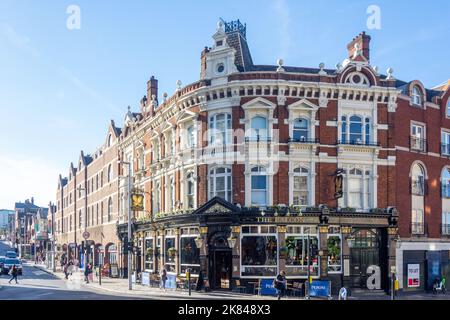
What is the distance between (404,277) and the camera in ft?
109

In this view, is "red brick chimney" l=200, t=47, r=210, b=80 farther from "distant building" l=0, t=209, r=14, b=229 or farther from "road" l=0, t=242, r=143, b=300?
"distant building" l=0, t=209, r=14, b=229

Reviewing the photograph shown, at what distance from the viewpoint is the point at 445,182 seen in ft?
123

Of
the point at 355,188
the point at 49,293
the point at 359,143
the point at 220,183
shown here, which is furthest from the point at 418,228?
the point at 49,293

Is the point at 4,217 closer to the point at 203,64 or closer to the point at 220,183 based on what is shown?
the point at 203,64

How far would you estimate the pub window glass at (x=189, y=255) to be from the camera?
3271cm

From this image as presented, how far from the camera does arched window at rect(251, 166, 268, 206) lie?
3100 cm

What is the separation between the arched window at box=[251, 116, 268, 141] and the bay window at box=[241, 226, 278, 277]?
18.9 feet

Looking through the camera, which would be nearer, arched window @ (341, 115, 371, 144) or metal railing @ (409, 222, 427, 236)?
arched window @ (341, 115, 371, 144)

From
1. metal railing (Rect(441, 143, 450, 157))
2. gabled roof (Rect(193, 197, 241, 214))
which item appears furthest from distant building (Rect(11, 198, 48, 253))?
metal railing (Rect(441, 143, 450, 157))

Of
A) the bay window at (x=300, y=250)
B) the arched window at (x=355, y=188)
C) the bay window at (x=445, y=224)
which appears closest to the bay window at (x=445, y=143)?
the bay window at (x=445, y=224)

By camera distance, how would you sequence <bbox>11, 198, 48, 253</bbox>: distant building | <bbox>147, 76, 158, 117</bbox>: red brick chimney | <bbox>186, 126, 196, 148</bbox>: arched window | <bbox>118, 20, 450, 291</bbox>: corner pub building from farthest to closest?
<bbox>11, 198, 48, 253</bbox>: distant building < <bbox>147, 76, 158, 117</bbox>: red brick chimney < <bbox>186, 126, 196, 148</bbox>: arched window < <bbox>118, 20, 450, 291</bbox>: corner pub building
